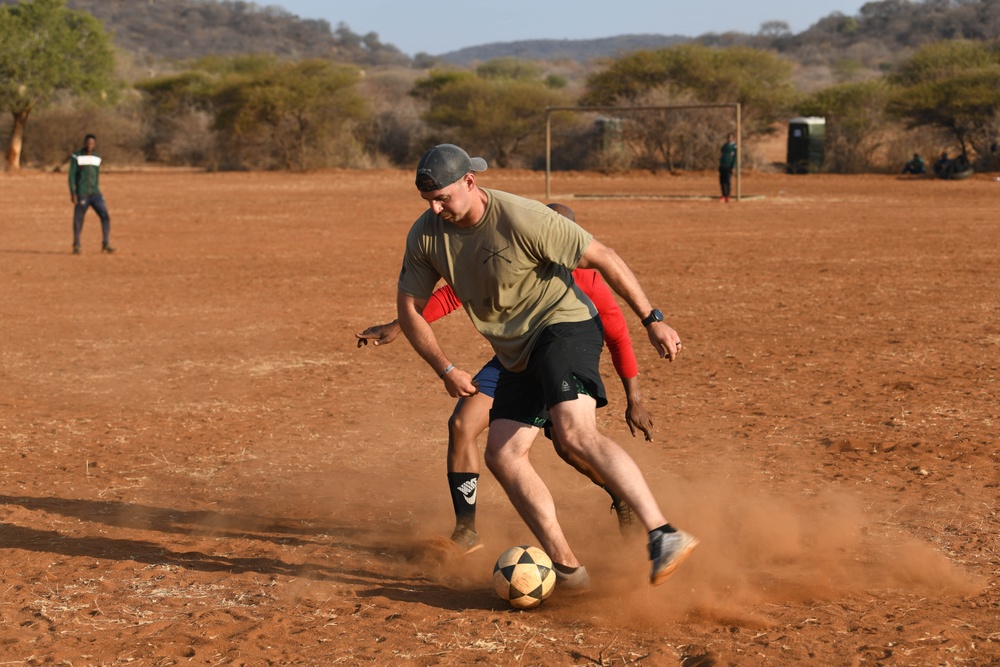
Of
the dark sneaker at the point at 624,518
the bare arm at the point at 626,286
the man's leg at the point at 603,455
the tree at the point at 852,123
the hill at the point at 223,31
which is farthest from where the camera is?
the hill at the point at 223,31

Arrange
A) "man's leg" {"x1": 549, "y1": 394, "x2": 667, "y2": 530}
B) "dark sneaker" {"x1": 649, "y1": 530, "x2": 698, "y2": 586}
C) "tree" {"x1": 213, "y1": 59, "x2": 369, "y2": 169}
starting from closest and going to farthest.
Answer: "dark sneaker" {"x1": 649, "y1": 530, "x2": 698, "y2": 586} < "man's leg" {"x1": 549, "y1": 394, "x2": 667, "y2": 530} < "tree" {"x1": 213, "y1": 59, "x2": 369, "y2": 169}

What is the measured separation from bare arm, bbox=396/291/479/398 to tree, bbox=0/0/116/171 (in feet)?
146

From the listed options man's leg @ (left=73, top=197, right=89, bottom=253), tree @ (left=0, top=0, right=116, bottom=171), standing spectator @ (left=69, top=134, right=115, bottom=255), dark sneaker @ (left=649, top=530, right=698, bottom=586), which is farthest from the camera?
tree @ (left=0, top=0, right=116, bottom=171)

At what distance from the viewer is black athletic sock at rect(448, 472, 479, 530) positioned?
5.47m

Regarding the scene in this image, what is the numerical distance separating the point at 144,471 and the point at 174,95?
179ft

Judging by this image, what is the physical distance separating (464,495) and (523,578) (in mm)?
985

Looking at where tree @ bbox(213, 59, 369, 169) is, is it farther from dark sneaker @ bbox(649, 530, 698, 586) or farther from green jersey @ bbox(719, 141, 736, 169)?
dark sneaker @ bbox(649, 530, 698, 586)

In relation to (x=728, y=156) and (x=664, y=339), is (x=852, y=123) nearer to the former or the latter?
(x=728, y=156)

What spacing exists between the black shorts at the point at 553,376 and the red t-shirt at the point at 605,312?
1.03ft

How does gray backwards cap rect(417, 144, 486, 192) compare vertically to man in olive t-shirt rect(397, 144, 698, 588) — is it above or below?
above

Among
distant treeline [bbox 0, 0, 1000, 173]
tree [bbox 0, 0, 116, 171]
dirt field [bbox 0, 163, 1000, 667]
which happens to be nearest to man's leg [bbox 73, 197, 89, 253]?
dirt field [bbox 0, 163, 1000, 667]

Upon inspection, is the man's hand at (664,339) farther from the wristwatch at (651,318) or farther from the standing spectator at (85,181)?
the standing spectator at (85,181)

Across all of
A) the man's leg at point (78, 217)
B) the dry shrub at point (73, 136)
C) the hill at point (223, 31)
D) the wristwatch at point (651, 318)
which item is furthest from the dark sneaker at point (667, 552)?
the hill at point (223, 31)

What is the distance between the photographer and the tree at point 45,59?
4566 cm
